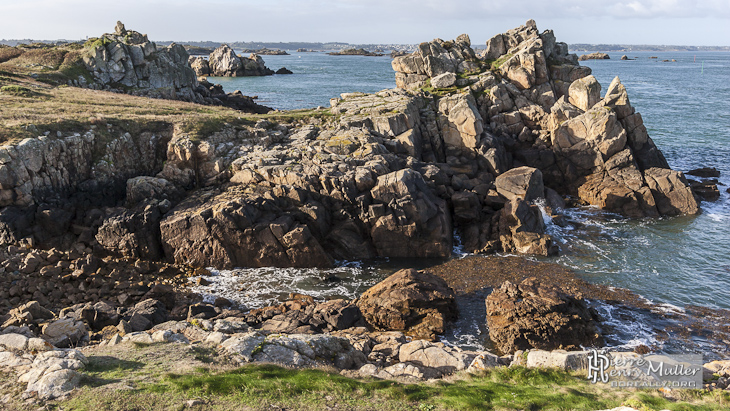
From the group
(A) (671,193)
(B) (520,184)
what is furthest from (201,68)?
(A) (671,193)

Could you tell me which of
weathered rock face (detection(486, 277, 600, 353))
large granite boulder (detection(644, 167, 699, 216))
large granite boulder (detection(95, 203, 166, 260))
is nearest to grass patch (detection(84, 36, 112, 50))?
Answer: large granite boulder (detection(95, 203, 166, 260))

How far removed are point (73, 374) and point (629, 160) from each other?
146 ft

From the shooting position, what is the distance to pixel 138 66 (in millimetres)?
68062

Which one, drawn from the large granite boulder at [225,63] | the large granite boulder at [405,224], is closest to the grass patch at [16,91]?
the large granite boulder at [405,224]

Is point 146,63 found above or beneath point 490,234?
above

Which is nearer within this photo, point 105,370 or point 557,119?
point 105,370

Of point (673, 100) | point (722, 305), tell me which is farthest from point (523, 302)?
point (673, 100)

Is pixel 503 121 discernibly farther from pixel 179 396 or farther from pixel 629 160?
pixel 179 396

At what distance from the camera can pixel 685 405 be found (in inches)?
586

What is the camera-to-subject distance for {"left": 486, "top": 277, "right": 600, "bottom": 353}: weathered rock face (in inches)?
917

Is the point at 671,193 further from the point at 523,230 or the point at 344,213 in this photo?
the point at 344,213
